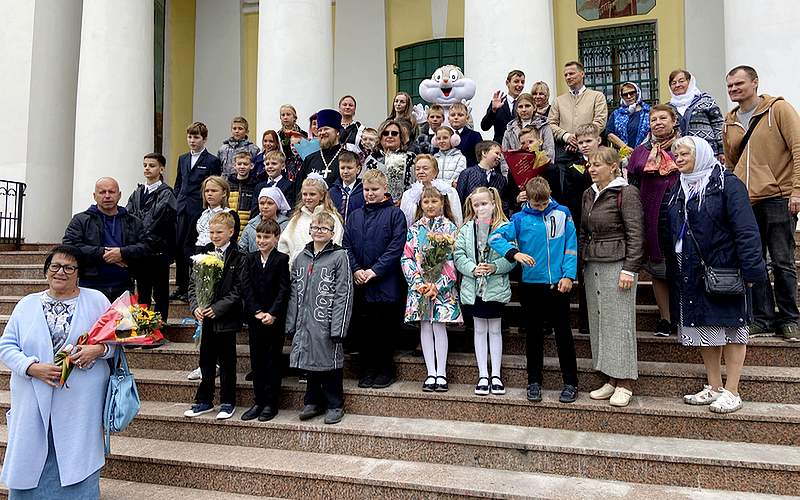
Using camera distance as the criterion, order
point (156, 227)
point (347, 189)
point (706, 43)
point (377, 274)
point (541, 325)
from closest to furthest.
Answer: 1. point (541, 325)
2. point (377, 274)
3. point (347, 189)
4. point (156, 227)
5. point (706, 43)

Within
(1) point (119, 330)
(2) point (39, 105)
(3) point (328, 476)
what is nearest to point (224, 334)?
(1) point (119, 330)

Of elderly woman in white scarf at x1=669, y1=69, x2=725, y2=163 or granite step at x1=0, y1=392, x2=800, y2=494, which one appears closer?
granite step at x1=0, y1=392, x2=800, y2=494

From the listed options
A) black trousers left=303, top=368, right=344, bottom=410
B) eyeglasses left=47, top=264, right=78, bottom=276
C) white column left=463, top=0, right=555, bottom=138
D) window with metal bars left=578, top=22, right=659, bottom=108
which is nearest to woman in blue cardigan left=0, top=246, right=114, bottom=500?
eyeglasses left=47, top=264, right=78, bottom=276

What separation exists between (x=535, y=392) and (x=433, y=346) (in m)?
0.92

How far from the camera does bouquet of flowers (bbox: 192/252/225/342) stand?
4551 mm

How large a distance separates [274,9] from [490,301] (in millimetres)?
7321

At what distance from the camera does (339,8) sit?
45.8ft

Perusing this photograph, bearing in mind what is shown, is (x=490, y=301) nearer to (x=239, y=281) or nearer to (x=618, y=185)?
(x=618, y=185)

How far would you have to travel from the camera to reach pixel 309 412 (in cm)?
443

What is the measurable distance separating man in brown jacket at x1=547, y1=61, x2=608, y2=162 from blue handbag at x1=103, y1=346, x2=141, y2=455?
464 centimetres

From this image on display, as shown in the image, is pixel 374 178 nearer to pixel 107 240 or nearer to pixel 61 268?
pixel 61 268

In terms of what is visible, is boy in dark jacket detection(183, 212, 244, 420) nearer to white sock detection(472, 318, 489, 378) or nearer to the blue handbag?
the blue handbag

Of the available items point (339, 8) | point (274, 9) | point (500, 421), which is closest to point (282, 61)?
point (274, 9)

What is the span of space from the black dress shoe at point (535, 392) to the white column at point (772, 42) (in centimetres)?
592
